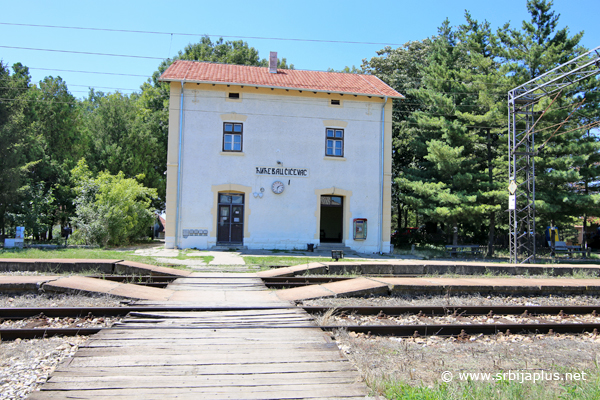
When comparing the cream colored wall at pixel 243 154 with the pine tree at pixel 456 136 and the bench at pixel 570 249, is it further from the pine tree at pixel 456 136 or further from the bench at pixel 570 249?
the bench at pixel 570 249

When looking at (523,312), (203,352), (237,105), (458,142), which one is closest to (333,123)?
(237,105)

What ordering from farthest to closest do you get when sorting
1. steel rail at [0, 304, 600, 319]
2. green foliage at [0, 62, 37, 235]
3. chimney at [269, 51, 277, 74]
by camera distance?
chimney at [269, 51, 277, 74]
green foliage at [0, 62, 37, 235]
steel rail at [0, 304, 600, 319]

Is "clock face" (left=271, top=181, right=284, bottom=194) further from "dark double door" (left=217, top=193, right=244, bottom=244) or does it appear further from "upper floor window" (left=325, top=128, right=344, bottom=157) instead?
"upper floor window" (left=325, top=128, right=344, bottom=157)

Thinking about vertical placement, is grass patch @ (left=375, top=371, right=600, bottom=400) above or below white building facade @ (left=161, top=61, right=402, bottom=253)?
below

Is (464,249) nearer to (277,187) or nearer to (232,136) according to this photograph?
(277,187)

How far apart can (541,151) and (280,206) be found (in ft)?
Result: 49.0

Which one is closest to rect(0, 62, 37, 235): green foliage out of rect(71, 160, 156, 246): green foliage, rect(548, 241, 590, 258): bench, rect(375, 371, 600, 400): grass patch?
rect(71, 160, 156, 246): green foliage

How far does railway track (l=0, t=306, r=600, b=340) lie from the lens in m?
6.74

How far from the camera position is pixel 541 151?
22.4 metres

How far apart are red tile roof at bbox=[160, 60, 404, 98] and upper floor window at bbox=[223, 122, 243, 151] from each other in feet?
7.18

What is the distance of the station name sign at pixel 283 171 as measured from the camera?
67.5 ft

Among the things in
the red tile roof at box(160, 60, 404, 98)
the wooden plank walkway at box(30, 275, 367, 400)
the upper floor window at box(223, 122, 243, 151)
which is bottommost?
the wooden plank walkway at box(30, 275, 367, 400)

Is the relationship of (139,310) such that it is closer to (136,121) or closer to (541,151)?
(541,151)

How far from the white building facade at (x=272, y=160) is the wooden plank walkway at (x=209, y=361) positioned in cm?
1349
